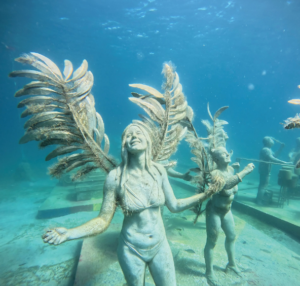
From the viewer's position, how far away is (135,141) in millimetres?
1948

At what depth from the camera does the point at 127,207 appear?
191 cm

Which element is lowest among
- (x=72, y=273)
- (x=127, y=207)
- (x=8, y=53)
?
(x=72, y=273)

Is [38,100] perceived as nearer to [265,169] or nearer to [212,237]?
[212,237]

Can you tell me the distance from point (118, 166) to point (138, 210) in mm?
574

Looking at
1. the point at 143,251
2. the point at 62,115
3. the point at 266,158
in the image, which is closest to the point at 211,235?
the point at 143,251

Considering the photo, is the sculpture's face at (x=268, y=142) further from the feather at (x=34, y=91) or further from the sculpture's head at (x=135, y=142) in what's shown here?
the feather at (x=34, y=91)

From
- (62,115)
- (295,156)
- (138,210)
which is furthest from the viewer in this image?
(295,156)

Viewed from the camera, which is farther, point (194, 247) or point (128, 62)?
point (128, 62)

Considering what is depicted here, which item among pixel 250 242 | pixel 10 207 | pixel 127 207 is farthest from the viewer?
pixel 10 207

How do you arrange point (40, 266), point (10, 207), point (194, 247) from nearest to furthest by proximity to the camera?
point (40, 266)
point (194, 247)
point (10, 207)

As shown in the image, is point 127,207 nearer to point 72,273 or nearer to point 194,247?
point 72,273

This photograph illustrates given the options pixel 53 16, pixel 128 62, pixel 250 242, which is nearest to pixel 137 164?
pixel 250 242

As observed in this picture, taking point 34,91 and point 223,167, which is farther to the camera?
point 223,167

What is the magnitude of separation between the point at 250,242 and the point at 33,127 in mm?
6535
